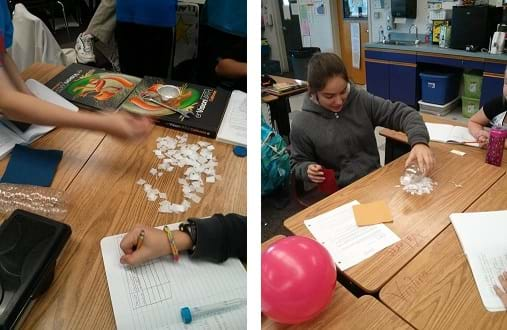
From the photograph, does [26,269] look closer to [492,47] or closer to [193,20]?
[193,20]

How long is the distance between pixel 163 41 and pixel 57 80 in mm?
487

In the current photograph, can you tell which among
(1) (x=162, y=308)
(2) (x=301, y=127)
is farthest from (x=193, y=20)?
(1) (x=162, y=308)

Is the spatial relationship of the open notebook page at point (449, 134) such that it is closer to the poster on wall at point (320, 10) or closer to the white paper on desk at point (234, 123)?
the white paper on desk at point (234, 123)

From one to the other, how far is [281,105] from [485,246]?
1.45 metres

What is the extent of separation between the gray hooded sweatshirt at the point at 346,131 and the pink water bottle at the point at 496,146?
29 centimetres

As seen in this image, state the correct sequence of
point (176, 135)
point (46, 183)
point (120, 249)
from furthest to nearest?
point (176, 135), point (46, 183), point (120, 249)

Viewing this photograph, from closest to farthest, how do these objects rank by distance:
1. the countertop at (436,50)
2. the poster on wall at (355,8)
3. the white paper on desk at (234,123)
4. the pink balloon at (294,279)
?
1. the pink balloon at (294,279)
2. the white paper on desk at (234,123)
3. the countertop at (436,50)
4. the poster on wall at (355,8)

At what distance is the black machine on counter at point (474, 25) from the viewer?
2.71m

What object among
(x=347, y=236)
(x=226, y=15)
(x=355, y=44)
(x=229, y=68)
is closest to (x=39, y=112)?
(x=347, y=236)

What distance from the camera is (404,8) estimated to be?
332 centimetres

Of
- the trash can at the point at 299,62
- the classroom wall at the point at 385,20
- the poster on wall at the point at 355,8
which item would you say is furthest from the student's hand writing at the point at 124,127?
the poster on wall at the point at 355,8

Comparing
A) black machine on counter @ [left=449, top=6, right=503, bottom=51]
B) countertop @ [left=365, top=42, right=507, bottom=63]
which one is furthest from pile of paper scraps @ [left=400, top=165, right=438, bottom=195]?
black machine on counter @ [left=449, top=6, right=503, bottom=51]

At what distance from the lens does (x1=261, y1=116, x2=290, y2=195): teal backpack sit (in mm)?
1418

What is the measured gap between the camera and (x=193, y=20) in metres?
1.58
